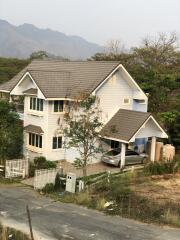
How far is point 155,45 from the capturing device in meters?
71.4

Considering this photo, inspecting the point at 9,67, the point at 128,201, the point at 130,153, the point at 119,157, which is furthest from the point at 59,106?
the point at 9,67

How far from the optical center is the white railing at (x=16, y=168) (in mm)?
29359

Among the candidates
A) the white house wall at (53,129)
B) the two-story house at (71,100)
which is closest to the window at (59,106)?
the two-story house at (71,100)

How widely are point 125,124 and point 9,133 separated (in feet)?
27.6

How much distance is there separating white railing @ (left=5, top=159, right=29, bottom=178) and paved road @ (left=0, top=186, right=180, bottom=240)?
510 centimetres

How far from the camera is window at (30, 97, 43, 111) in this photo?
34.0 m

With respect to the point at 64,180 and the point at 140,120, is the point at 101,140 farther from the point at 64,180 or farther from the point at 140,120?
the point at 64,180

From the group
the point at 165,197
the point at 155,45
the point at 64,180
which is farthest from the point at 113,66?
the point at 155,45

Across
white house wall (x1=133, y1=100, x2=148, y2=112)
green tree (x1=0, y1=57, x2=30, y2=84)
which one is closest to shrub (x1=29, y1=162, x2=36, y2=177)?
white house wall (x1=133, y1=100, x2=148, y2=112)

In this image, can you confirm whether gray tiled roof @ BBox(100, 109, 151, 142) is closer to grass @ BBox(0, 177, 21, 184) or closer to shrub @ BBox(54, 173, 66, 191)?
shrub @ BBox(54, 173, 66, 191)

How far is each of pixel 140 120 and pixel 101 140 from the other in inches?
129

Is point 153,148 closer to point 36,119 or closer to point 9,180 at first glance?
point 36,119

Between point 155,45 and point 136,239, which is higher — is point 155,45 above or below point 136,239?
above

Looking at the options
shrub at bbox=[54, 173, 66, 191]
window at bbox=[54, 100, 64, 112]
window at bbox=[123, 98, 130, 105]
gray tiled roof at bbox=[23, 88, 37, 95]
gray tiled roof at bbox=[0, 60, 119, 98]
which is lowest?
shrub at bbox=[54, 173, 66, 191]
